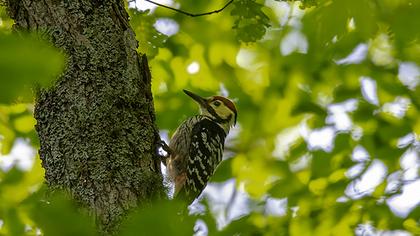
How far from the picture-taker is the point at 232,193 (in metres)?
4.45

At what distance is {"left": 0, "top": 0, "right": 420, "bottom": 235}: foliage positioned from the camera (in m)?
3.49

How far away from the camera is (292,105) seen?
468cm

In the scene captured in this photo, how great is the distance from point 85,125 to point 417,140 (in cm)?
243

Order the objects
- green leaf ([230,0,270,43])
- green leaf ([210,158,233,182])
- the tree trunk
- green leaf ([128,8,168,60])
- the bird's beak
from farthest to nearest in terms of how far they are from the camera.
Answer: the bird's beak → green leaf ([210,158,233,182]) → green leaf ([128,8,168,60]) → green leaf ([230,0,270,43]) → the tree trunk

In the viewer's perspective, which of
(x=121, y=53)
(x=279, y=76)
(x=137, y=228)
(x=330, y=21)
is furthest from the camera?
(x=279, y=76)

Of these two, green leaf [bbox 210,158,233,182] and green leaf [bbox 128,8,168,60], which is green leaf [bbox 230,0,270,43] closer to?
green leaf [bbox 128,8,168,60]

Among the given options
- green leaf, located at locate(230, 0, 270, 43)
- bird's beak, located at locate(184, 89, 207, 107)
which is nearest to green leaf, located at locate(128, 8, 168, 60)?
green leaf, located at locate(230, 0, 270, 43)

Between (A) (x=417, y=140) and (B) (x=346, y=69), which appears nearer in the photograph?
(A) (x=417, y=140)

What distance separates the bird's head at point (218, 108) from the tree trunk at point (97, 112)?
2502mm

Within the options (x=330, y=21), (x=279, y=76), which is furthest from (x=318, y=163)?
(x=330, y=21)

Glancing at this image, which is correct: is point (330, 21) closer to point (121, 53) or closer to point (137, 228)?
point (137, 228)

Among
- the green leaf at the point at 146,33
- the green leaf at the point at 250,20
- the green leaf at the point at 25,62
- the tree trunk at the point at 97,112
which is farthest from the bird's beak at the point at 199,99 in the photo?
the green leaf at the point at 25,62

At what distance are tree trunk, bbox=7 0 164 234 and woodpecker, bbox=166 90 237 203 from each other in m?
1.94

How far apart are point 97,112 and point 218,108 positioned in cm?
287
